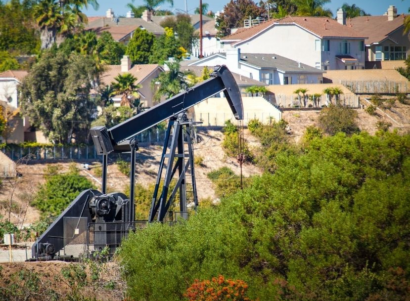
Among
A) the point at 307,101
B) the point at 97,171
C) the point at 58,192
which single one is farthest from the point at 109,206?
the point at 307,101

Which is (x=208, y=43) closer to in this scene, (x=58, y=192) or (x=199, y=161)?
(x=199, y=161)

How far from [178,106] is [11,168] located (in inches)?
922

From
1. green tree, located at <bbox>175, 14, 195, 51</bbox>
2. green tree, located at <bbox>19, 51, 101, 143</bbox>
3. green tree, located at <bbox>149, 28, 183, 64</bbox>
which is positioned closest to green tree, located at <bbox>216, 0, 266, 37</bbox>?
green tree, located at <bbox>175, 14, 195, 51</bbox>

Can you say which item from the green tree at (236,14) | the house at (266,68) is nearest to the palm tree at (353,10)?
the green tree at (236,14)

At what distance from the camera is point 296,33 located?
86188 millimetres

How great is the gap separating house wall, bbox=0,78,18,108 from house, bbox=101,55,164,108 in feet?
22.4

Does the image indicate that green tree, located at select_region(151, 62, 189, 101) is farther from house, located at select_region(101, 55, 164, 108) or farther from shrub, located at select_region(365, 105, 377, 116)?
shrub, located at select_region(365, 105, 377, 116)

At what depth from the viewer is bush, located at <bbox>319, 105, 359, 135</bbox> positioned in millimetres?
69750

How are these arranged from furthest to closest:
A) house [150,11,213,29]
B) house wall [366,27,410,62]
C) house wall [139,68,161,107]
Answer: house [150,11,213,29], house wall [366,27,410,62], house wall [139,68,161,107]

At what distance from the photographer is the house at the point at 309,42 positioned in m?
85.8

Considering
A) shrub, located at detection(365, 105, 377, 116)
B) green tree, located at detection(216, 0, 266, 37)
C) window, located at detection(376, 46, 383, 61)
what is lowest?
shrub, located at detection(365, 105, 377, 116)

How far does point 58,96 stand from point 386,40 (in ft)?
145

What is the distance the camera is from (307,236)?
27562 mm

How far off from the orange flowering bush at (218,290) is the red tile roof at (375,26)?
67.9 metres
